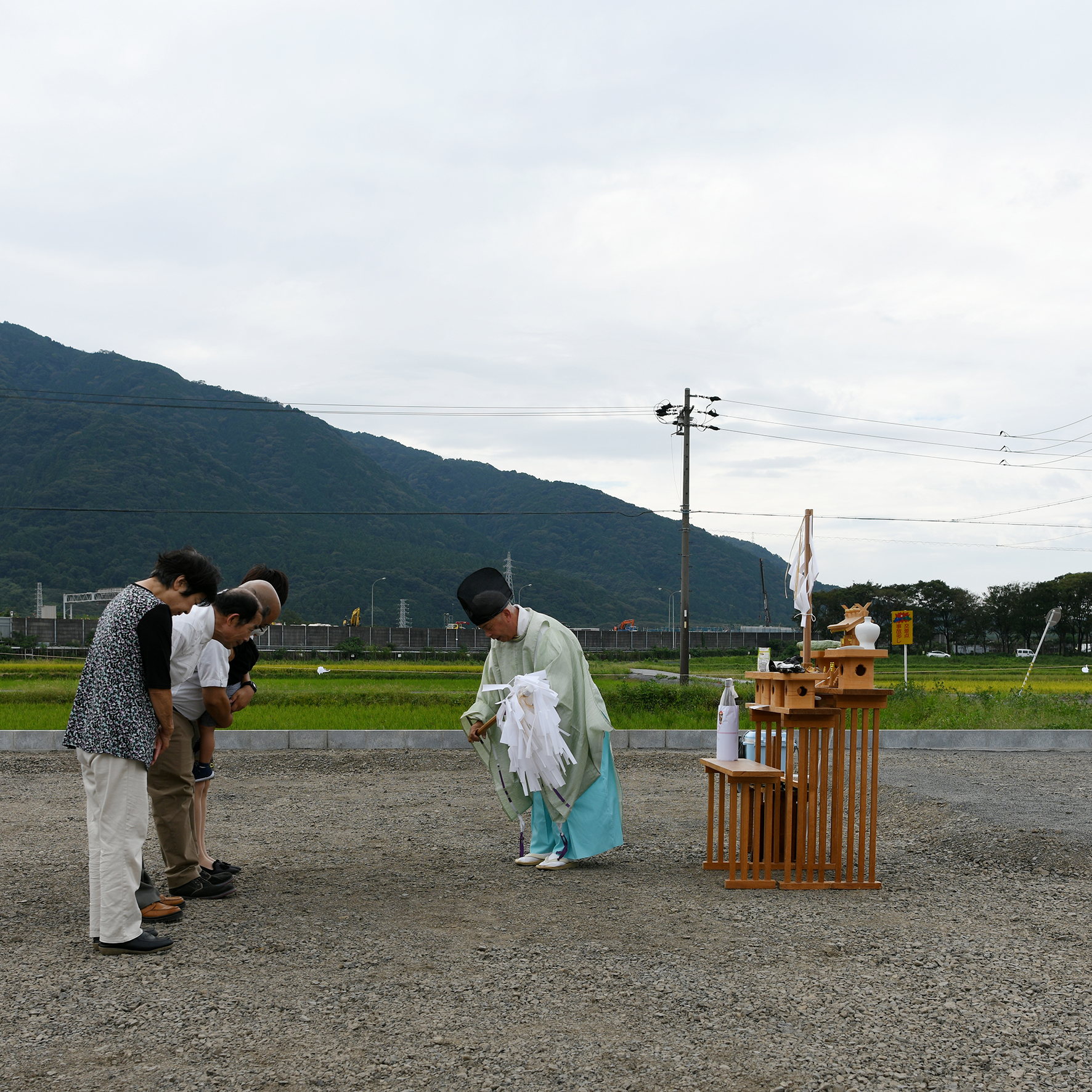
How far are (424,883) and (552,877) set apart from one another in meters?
0.71

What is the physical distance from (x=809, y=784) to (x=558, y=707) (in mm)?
1447

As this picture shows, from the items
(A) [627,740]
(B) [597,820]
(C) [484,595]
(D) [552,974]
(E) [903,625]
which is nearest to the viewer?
(D) [552,974]

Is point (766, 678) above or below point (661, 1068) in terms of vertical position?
above

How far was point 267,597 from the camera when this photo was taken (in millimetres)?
5293

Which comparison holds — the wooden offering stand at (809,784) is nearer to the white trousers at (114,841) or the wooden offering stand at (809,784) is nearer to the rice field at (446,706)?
the white trousers at (114,841)

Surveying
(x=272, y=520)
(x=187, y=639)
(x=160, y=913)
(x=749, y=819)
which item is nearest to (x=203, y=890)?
(x=160, y=913)

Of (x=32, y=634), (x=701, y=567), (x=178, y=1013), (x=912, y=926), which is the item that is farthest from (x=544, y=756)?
(x=701, y=567)

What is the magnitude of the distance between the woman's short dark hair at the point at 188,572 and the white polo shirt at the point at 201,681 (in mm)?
741

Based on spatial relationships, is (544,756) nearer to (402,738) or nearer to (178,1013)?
(178,1013)

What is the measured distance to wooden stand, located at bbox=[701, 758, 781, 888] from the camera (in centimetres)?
540

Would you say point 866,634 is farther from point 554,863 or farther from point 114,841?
point 114,841

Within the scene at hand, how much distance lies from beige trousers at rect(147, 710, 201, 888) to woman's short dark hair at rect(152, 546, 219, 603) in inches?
37.2

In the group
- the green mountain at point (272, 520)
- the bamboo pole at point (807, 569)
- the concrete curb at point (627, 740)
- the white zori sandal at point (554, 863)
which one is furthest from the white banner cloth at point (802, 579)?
the green mountain at point (272, 520)

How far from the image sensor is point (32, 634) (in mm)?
53312
